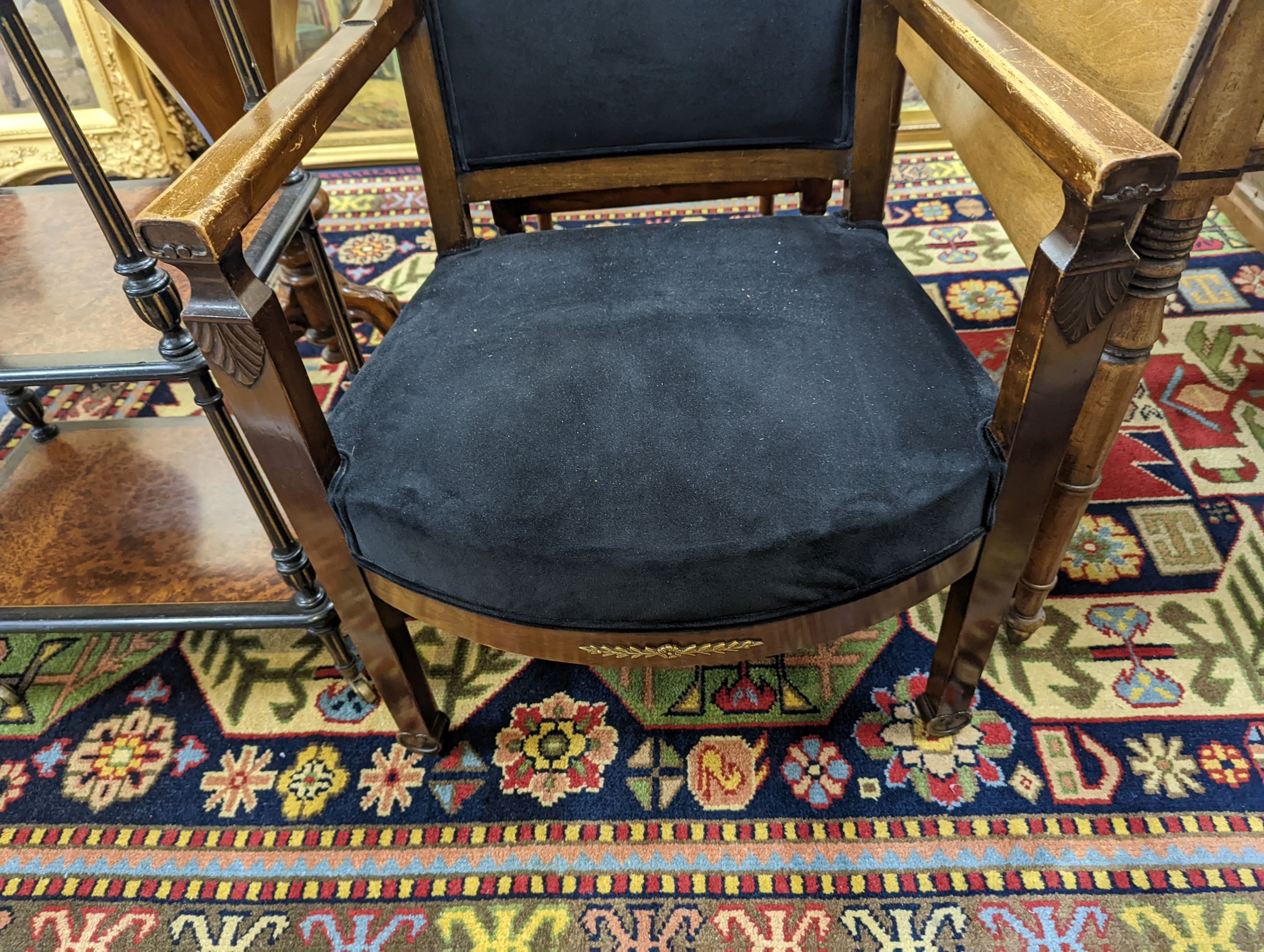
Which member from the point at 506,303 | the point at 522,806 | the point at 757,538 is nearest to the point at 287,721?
the point at 522,806

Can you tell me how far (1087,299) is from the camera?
1.96 feet

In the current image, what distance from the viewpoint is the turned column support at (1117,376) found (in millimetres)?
718

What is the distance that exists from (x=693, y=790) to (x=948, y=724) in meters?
0.31

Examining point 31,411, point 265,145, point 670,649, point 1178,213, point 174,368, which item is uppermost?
point 265,145

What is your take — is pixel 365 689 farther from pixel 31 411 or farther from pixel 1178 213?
pixel 1178 213

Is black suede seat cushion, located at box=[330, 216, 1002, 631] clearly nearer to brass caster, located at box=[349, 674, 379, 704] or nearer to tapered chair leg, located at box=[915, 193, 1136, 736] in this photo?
tapered chair leg, located at box=[915, 193, 1136, 736]

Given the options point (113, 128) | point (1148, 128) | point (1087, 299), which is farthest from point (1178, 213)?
point (113, 128)

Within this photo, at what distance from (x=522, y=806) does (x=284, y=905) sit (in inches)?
10.8

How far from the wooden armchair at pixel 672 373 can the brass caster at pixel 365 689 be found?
6.5 inches

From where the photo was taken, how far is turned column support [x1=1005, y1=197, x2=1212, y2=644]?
0.72m

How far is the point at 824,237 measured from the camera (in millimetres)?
925

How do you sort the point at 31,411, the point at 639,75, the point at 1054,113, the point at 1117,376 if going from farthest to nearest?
the point at 31,411 < the point at 639,75 < the point at 1117,376 < the point at 1054,113

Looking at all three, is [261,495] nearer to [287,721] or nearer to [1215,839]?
[287,721]

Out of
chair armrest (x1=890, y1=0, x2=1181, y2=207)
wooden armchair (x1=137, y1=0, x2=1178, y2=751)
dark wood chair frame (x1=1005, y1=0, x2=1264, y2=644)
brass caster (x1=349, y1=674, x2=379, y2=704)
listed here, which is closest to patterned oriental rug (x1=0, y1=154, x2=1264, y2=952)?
brass caster (x1=349, y1=674, x2=379, y2=704)
